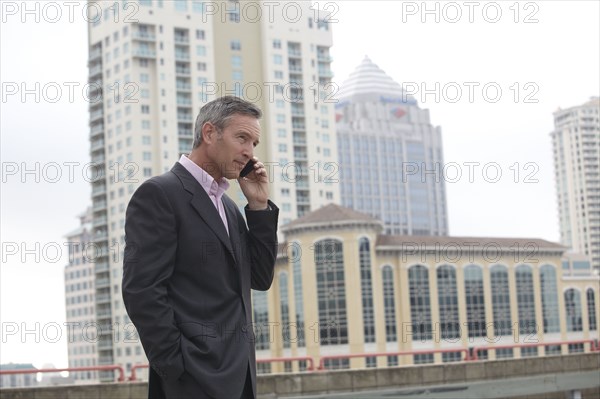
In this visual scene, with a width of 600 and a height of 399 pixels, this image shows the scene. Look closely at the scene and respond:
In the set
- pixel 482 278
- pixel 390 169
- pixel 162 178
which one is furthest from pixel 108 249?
pixel 162 178

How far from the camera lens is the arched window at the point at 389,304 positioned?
76875mm

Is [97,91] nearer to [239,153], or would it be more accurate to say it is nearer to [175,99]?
[175,99]

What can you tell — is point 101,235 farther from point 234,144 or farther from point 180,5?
point 234,144

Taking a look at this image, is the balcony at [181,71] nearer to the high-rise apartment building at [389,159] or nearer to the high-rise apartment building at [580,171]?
the high-rise apartment building at [389,159]

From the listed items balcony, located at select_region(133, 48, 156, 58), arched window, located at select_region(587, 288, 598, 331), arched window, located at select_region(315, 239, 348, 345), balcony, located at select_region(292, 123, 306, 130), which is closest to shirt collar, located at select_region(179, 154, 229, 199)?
arched window, located at select_region(315, 239, 348, 345)

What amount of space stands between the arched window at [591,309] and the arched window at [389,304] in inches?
996

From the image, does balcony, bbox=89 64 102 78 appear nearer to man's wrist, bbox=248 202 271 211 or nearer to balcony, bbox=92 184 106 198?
balcony, bbox=92 184 106 198

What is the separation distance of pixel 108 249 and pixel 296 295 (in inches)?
987

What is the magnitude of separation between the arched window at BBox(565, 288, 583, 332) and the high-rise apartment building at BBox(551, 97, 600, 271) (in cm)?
7900

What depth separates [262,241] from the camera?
3.06 m

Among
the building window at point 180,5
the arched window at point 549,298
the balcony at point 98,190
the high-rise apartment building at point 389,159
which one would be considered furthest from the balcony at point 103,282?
the high-rise apartment building at point 389,159

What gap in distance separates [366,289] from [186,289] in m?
73.5

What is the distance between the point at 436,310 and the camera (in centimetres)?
7962

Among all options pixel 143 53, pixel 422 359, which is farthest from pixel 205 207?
pixel 143 53
